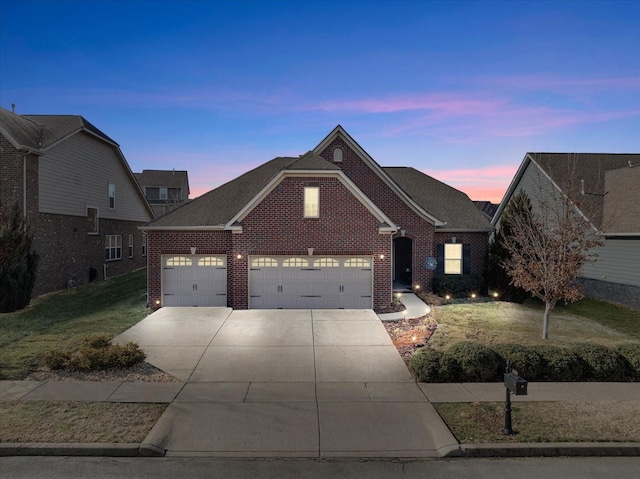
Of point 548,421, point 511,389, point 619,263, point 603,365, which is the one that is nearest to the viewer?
point 511,389

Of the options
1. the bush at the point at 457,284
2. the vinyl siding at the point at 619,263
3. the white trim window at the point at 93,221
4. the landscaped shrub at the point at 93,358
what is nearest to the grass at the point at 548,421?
the landscaped shrub at the point at 93,358

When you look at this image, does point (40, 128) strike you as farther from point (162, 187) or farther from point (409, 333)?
point (162, 187)

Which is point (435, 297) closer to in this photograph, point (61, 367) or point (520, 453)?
point (520, 453)

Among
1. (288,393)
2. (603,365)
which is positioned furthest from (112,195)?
(603,365)

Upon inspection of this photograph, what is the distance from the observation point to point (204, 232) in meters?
17.8

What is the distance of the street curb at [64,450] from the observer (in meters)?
6.48

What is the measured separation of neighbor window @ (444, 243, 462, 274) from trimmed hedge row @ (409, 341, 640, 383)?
12162mm

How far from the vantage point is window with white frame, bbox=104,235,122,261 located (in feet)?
93.5

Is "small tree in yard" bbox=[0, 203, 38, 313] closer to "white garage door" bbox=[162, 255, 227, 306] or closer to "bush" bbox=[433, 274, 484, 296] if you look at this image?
"white garage door" bbox=[162, 255, 227, 306]

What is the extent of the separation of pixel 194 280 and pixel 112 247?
602 inches

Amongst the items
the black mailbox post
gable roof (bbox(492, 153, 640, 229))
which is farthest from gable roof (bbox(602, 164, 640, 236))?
the black mailbox post

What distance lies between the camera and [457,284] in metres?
20.7

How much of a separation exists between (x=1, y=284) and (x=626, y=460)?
859 inches

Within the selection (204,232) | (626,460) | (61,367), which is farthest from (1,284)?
(626,460)
